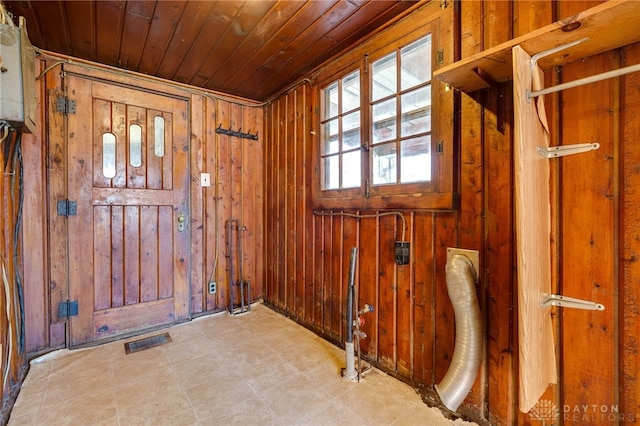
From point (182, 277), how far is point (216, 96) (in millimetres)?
2000

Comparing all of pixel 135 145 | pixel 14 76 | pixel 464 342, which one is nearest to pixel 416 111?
pixel 464 342

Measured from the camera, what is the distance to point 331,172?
2.54 metres

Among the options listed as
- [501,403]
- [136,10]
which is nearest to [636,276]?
[501,403]

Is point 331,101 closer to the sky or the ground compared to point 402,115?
closer to the sky

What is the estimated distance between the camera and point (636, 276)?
111 centimetres

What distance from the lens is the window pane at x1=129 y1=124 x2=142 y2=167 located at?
2.66 metres

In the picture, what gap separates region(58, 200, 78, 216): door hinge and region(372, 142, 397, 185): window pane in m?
2.54

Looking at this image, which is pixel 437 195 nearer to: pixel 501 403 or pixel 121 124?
pixel 501 403

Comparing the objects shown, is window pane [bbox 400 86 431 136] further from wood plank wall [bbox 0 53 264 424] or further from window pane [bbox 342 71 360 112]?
wood plank wall [bbox 0 53 264 424]

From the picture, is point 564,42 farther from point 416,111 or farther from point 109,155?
point 109,155

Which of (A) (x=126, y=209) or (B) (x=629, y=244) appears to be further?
(A) (x=126, y=209)

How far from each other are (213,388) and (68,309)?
61.3 inches

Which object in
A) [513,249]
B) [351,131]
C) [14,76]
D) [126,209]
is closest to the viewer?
[513,249]

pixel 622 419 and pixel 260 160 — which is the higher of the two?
pixel 260 160
